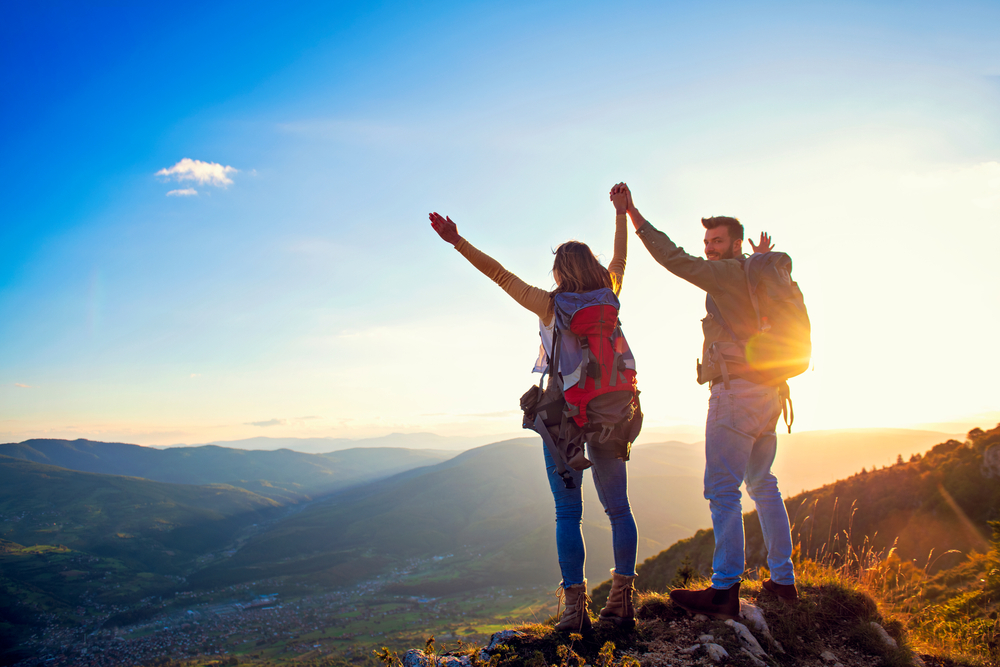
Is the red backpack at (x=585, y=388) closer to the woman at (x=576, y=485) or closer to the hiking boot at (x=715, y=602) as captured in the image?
the woman at (x=576, y=485)

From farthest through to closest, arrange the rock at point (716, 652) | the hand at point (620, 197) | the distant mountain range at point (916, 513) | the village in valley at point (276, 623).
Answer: the village in valley at point (276, 623)
the distant mountain range at point (916, 513)
the hand at point (620, 197)
the rock at point (716, 652)

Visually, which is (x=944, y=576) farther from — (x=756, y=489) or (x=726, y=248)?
(x=726, y=248)

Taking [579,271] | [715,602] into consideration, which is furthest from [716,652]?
[579,271]

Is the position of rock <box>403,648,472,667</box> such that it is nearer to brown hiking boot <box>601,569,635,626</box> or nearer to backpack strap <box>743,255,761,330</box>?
brown hiking boot <box>601,569,635,626</box>

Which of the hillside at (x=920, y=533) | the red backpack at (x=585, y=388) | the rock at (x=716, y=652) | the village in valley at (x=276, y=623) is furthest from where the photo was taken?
the village in valley at (x=276, y=623)

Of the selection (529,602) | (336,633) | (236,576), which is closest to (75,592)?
(236,576)

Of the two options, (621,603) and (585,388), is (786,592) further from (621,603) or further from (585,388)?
(585,388)

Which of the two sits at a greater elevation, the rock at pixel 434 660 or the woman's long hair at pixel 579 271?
the woman's long hair at pixel 579 271

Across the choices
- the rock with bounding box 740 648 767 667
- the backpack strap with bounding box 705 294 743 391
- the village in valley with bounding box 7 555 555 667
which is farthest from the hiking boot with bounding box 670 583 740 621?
the village in valley with bounding box 7 555 555 667

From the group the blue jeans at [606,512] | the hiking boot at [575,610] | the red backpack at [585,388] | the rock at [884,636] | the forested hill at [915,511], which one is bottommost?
the forested hill at [915,511]

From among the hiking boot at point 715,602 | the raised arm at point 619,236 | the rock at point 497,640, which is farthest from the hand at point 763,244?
the rock at point 497,640

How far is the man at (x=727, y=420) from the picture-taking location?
4.01 metres

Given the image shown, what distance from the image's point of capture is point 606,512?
3705mm

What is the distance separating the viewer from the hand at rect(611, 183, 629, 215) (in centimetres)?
441
